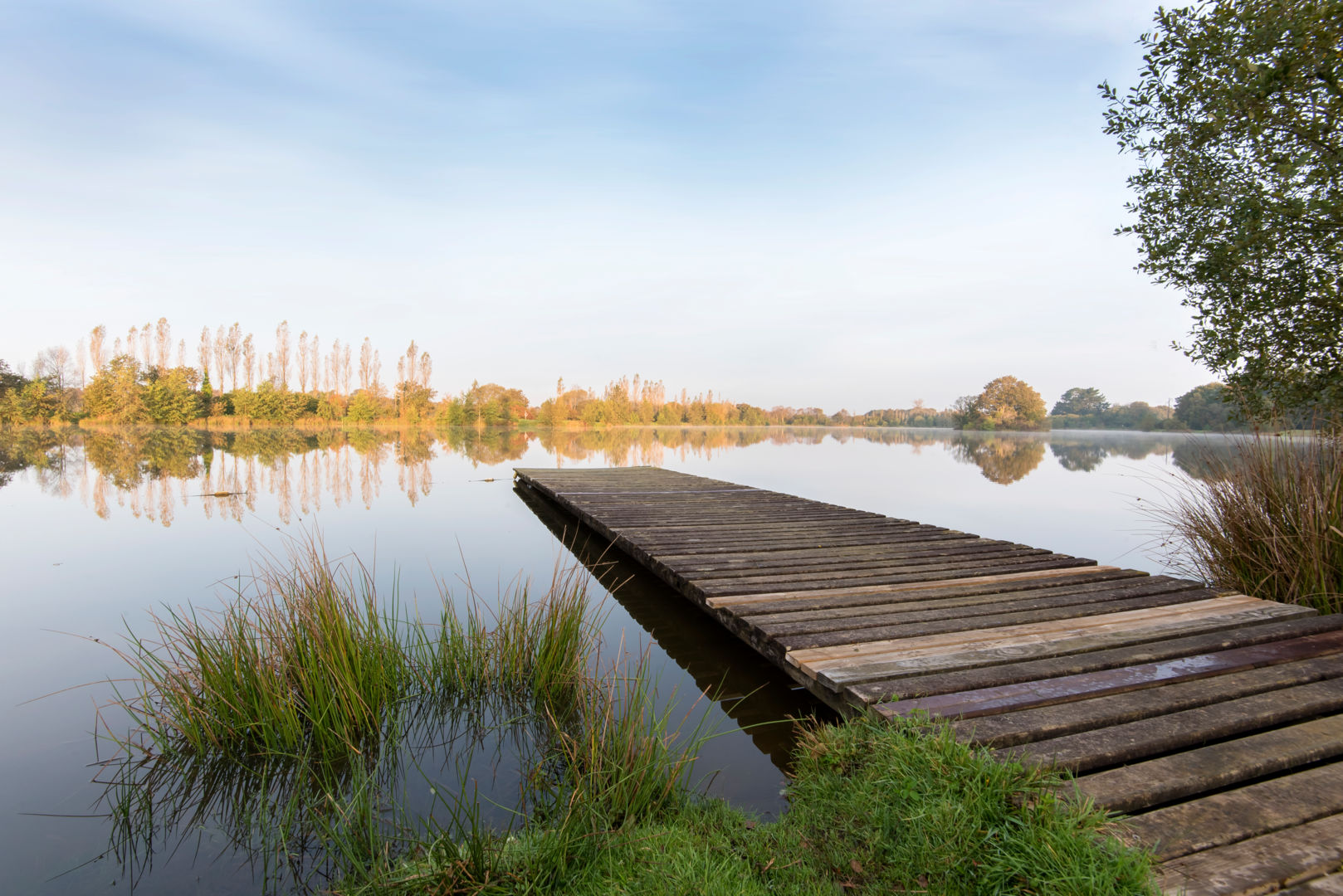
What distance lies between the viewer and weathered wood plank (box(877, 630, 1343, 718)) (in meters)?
1.98

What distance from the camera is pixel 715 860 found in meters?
1.59

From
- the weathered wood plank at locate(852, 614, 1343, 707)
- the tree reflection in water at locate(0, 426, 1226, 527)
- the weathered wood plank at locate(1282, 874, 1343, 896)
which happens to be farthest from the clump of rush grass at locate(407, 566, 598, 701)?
the tree reflection in water at locate(0, 426, 1226, 527)

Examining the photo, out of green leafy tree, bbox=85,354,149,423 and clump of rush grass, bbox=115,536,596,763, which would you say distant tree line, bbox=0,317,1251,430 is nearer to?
green leafy tree, bbox=85,354,149,423

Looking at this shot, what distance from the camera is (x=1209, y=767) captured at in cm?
160

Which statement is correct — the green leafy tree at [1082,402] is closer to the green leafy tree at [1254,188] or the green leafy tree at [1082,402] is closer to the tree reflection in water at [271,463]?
the tree reflection in water at [271,463]

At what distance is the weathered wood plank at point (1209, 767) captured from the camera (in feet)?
4.90

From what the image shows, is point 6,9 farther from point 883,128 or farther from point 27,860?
point 883,128

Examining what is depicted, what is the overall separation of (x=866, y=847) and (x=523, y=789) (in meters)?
1.14

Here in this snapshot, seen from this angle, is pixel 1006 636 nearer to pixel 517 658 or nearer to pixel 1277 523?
pixel 1277 523

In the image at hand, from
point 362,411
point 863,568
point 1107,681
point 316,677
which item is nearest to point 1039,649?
point 1107,681

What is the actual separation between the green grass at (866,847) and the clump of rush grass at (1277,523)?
3.04 meters

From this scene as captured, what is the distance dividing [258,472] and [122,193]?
1546cm

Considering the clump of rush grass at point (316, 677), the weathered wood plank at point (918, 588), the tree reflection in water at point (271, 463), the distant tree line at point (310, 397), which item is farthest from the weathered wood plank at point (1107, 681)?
the distant tree line at point (310, 397)

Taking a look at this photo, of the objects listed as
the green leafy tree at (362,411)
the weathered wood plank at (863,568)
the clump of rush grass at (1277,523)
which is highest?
the green leafy tree at (362,411)
